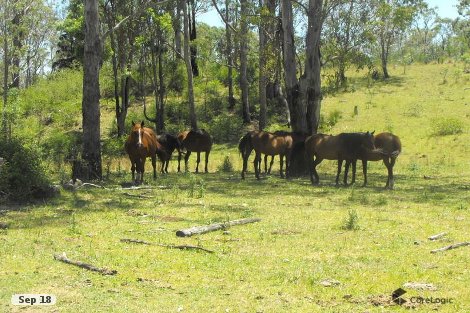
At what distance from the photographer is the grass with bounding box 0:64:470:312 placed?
24.6ft

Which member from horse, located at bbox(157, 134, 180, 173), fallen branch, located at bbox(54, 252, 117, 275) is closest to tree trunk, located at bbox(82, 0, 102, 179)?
horse, located at bbox(157, 134, 180, 173)

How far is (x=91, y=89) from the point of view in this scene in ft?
65.6

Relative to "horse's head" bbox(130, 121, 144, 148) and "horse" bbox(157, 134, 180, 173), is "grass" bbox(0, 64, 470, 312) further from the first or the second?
"horse" bbox(157, 134, 180, 173)

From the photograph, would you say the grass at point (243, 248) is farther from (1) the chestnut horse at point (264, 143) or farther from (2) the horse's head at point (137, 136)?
(1) the chestnut horse at point (264, 143)

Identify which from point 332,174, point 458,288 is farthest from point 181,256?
point 332,174

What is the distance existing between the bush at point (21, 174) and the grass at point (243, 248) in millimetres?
572

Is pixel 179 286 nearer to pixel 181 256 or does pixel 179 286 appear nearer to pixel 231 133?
pixel 181 256

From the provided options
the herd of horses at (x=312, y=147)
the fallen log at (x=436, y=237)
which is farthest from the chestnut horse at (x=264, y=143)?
the fallen log at (x=436, y=237)

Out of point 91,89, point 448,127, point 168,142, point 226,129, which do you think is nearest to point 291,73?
point 168,142

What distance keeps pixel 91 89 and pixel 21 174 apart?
601 centimetres

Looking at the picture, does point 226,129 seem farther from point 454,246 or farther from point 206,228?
point 454,246

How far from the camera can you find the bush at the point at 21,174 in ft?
47.5

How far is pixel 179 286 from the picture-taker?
802 centimetres

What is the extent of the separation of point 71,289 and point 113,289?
0.53 m
